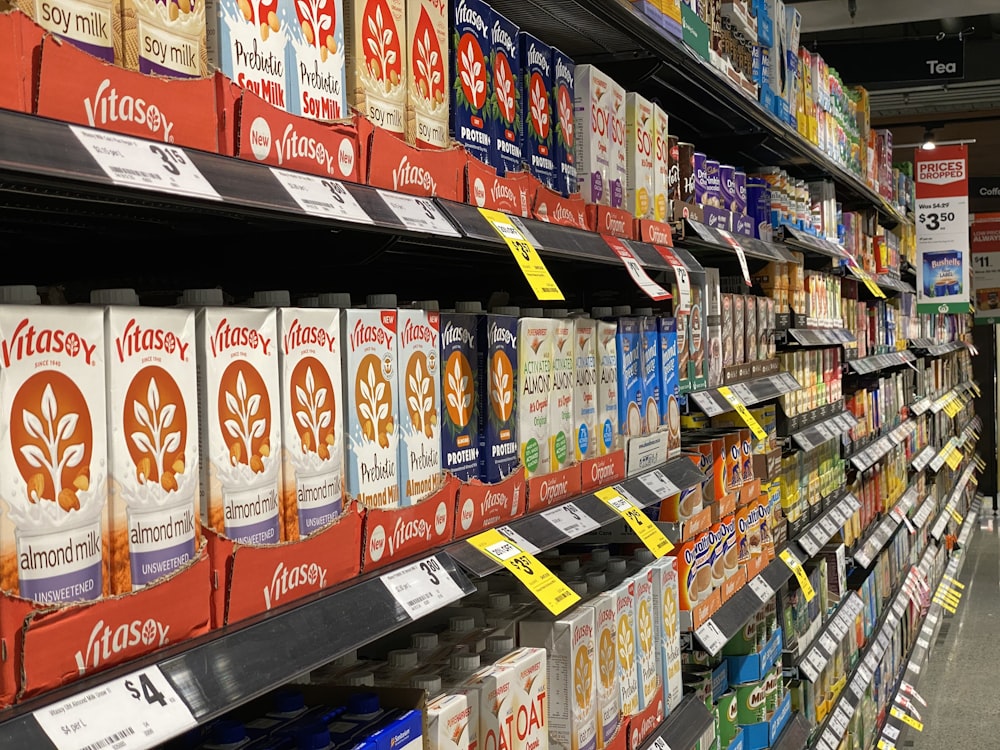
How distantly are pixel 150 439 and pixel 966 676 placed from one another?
5.76 metres

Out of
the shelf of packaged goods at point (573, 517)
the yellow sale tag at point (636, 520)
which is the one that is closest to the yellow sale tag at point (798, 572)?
the shelf of packaged goods at point (573, 517)

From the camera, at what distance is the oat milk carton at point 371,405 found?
1234 mm

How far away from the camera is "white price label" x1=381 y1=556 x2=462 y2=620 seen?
123cm

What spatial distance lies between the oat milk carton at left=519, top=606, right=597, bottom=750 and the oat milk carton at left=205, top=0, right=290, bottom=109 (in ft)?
2.95

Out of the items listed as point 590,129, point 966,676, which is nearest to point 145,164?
point 590,129

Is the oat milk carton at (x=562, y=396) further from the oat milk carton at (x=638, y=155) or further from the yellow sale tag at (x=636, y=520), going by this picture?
the oat milk carton at (x=638, y=155)

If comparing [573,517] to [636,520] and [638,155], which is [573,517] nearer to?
[636,520]

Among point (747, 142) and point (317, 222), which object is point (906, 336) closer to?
point (747, 142)

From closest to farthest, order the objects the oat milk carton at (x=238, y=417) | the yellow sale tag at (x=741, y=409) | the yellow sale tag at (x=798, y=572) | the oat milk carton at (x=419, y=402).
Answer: the oat milk carton at (x=238, y=417) → the oat milk carton at (x=419, y=402) → the yellow sale tag at (x=741, y=409) → the yellow sale tag at (x=798, y=572)

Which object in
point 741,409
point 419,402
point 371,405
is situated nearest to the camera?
point 371,405

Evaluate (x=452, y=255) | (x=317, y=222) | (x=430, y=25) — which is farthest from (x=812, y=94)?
(x=317, y=222)

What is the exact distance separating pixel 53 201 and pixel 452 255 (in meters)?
0.94

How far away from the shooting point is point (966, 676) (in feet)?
19.1

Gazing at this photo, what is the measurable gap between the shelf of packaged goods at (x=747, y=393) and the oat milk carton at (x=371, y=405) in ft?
4.32
